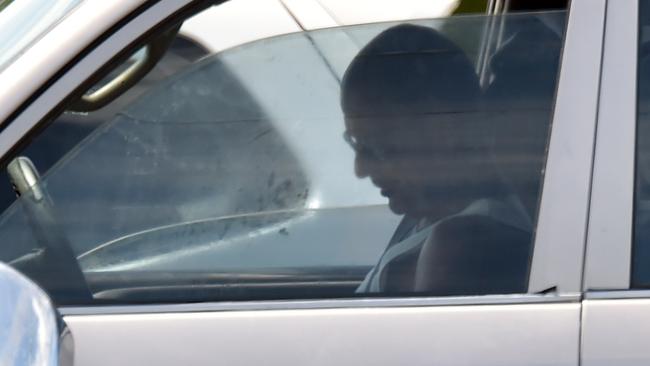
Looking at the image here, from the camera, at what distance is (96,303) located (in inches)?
82.8

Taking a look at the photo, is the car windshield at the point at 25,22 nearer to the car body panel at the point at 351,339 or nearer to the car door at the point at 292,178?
the car door at the point at 292,178

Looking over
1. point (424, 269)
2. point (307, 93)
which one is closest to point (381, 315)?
point (424, 269)

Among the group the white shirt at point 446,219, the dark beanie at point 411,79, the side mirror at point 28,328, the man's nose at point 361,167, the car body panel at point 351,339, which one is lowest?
the car body panel at point 351,339

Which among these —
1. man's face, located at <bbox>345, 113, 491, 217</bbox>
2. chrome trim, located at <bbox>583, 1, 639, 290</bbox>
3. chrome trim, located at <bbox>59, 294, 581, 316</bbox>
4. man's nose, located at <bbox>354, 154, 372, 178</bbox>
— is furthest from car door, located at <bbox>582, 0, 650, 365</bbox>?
man's nose, located at <bbox>354, 154, 372, 178</bbox>

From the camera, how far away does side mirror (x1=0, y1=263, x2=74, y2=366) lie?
4.62ft

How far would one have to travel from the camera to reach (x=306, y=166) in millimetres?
2139

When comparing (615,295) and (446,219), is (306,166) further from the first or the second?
(615,295)

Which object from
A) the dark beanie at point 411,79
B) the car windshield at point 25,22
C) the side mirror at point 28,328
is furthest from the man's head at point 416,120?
the side mirror at point 28,328

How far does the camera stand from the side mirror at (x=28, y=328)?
1409 millimetres

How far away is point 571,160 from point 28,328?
1.01 metres

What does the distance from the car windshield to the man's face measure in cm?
56

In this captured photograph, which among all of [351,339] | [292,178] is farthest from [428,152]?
[351,339]

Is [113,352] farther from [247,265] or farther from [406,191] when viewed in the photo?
[406,191]

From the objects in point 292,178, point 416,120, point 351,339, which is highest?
point 416,120
